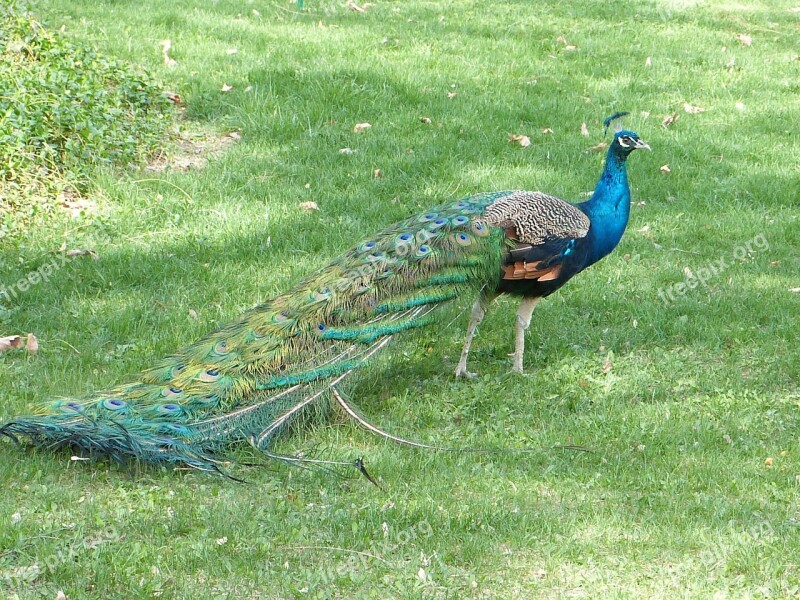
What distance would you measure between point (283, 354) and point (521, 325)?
1711 mm

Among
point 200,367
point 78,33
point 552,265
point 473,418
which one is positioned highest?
point 78,33

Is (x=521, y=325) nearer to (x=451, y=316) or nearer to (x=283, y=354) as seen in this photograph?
(x=451, y=316)

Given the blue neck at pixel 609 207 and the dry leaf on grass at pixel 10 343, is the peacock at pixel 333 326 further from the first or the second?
the dry leaf on grass at pixel 10 343

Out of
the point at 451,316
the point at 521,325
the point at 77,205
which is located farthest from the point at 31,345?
the point at 521,325

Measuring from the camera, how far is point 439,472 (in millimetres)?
5094

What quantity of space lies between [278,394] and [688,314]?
316 cm

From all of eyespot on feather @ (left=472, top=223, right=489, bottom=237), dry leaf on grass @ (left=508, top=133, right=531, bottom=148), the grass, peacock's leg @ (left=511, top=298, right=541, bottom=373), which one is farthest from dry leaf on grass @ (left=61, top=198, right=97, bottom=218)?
dry leaf on grass @ (left=508, top=133, right=531, bottom=148)

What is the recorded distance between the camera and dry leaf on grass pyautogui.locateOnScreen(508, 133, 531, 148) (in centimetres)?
944

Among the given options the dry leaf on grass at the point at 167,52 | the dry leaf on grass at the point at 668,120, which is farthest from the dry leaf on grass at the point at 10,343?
the dry leaf on grass at the point at 668,120

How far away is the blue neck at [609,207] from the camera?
6.22m

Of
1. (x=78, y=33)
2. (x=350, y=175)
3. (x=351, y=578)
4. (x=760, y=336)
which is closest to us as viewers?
(x=351, y=578)

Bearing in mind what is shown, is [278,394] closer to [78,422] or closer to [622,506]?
[78,422]

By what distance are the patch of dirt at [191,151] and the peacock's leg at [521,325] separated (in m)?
3.70

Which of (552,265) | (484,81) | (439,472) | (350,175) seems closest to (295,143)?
(350,175)
